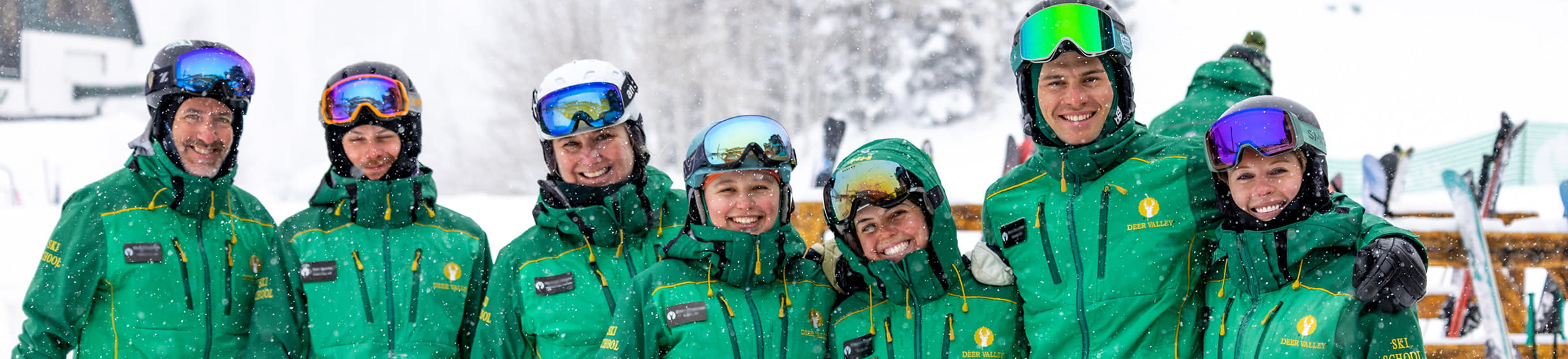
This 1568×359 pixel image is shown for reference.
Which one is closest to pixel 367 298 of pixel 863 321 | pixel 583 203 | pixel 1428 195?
pixel 583 203

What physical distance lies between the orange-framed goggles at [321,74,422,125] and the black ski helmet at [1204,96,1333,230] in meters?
3.05

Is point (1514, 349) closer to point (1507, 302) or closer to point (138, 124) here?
point (1507, 302)

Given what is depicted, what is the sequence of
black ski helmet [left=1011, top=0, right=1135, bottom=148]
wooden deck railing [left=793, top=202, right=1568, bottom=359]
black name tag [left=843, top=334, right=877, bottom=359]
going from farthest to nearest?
wooden deck railing [left=793, top=202, right=1568, bottom=359] < black ski helmet [left=1011, top=0, right=1135, bottom=148] < black name tag [left=843, top=334, right=877, bottom=359]

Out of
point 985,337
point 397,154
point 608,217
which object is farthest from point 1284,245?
point 397,154

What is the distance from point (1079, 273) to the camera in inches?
140

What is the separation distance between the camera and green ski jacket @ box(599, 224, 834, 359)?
11.8 ft

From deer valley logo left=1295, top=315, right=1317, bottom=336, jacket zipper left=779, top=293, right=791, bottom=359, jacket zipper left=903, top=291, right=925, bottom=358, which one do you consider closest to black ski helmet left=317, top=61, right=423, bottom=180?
jacket zipper left=779, top=293, right=791, bottom=359

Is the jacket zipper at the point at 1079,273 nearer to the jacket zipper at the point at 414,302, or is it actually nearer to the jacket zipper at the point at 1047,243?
the jacket zipper at the point at 1047,243

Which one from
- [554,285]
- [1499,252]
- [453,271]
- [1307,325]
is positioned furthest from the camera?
[1499,252]

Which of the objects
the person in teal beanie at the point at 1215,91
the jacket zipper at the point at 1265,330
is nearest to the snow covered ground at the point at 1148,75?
the person in teal beanie at the point at 1215,91

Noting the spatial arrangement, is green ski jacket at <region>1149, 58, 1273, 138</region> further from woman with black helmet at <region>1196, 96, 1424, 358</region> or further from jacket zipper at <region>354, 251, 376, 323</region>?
jacket zipper at <region>354, 251, 376, 323</region>

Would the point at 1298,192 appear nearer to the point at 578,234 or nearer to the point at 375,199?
the point at 578,234

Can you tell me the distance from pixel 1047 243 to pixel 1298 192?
748mm

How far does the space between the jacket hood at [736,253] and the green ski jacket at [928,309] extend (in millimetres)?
238
